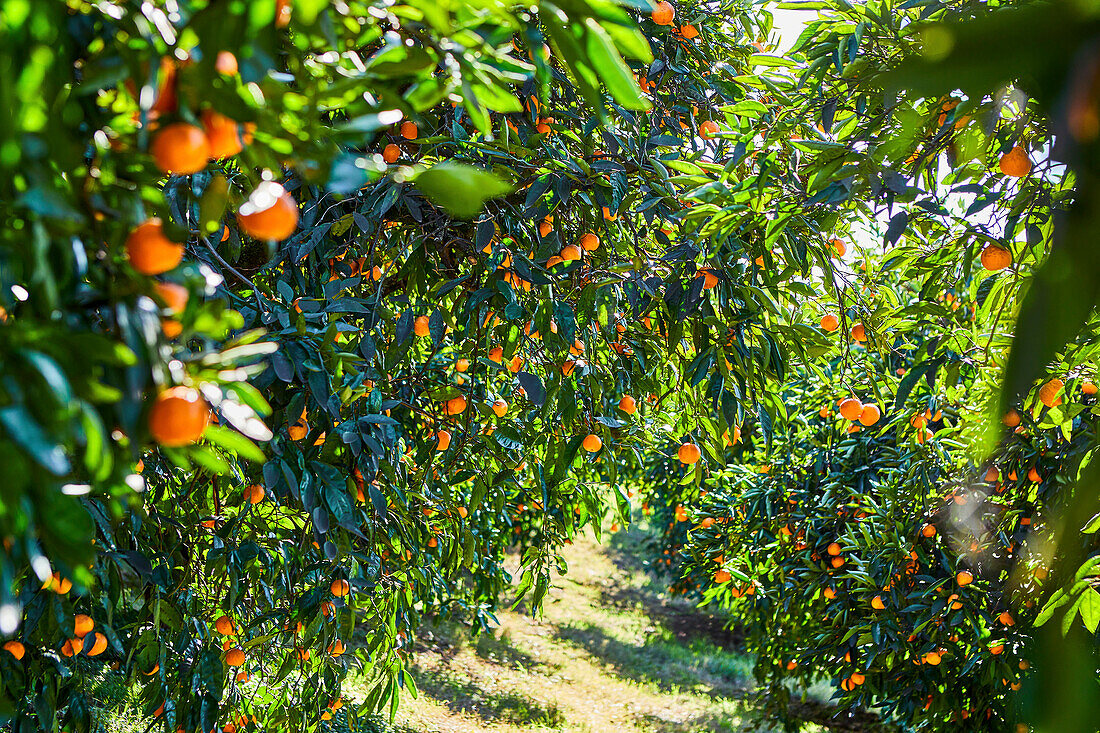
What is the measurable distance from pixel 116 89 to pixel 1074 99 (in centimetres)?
82

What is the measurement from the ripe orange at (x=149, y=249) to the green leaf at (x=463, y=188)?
249 millimetres

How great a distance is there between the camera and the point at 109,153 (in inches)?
27.3

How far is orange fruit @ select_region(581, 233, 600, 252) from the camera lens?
222 centimetres

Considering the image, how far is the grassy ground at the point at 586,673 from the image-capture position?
7031 mm

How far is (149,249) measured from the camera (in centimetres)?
63

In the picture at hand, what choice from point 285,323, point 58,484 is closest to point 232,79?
point 58,484

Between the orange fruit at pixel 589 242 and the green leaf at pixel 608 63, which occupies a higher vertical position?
the orange fruit at pixel 589 242

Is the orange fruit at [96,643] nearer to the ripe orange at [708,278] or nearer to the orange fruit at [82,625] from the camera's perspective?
the orange fruit at [82,625]

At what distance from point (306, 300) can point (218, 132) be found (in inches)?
39.0

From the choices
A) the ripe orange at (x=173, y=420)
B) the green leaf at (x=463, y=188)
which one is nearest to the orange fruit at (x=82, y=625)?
the ripe orange at (x=173, y=420)

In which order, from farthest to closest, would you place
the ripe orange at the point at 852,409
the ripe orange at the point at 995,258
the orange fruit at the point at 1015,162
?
A: the ripe orange at the point at 852,409
the ripe orange at the point at 995,258
the orange fruit at the point at 1015,162

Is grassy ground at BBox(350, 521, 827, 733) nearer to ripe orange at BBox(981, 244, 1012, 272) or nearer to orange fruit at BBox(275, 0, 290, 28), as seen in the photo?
ripe orange at BBox(981, 244, 1012, 272)

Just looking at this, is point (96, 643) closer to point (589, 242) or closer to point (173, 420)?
point (589, 242)

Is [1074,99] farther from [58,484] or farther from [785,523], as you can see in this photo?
[785,523]
